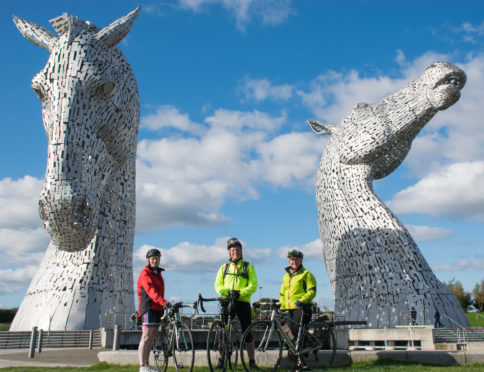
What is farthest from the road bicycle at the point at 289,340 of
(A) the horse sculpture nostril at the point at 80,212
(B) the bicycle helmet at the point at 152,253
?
(A) the horse sculpture nostril at the point at 80,212

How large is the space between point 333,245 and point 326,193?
5.27 ft

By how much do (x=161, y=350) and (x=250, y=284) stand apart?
1.30 meters

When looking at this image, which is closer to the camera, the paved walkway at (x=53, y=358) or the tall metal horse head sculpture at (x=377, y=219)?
the paved walkway at (x=53, y=358)

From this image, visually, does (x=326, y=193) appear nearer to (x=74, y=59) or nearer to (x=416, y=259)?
(x=416, y=259)

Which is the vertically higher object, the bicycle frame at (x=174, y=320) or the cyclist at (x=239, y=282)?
the cyclist at (x=239, y=282)

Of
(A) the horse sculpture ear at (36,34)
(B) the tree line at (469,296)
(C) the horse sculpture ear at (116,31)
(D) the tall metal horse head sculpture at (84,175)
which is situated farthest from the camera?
(B) the tree line at (469,296)

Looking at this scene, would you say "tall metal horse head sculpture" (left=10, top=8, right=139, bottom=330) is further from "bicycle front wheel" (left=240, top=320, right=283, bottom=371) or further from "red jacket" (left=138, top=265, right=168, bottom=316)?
"bicycle front wheel" (left=240, top=320, right=283, bottom=371)

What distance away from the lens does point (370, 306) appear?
12.5m

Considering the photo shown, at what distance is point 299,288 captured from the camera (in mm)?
5438

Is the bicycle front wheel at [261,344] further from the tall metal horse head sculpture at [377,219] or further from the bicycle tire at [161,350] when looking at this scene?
the tall metal horse head sculpture at [377,219]

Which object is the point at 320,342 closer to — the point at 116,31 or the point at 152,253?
the point at 152,253

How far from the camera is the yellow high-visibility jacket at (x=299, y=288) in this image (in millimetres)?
5395

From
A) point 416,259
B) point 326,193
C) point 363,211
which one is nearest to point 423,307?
point 416,259

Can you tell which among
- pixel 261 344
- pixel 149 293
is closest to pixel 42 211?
pixel 149 293
